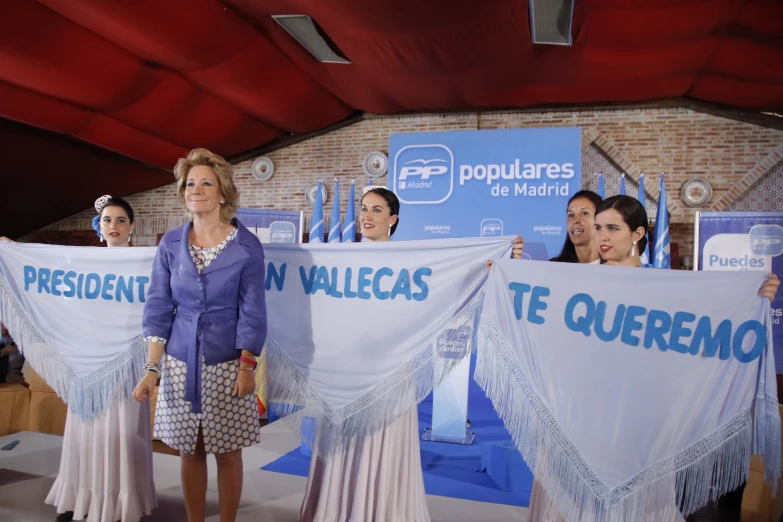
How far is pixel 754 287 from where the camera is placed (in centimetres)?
190

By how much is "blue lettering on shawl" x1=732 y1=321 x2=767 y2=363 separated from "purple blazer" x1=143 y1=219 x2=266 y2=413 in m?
1.63

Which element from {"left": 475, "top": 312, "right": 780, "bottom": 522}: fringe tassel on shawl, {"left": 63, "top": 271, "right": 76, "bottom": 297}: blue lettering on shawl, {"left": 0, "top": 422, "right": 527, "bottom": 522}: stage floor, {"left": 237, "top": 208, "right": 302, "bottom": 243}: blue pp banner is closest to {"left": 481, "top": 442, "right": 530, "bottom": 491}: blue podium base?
{"left": 0, "top": 422, "right": 527, "bottom": 522}: stage floor

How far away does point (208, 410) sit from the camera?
209 cm

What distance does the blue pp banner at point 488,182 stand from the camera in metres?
5.89

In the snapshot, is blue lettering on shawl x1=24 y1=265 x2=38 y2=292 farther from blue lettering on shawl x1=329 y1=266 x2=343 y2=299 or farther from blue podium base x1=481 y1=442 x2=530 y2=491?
blue podium base x1=481 y1=442 x2=530 y2=491

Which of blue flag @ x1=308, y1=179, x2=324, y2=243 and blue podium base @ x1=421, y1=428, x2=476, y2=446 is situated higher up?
blue flag @ x1=308, y1=179, x2=324, y2=243

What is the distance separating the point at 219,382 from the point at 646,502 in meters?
1.53

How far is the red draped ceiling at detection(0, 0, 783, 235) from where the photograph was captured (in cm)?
466

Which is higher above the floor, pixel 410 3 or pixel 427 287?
pixel 410 3

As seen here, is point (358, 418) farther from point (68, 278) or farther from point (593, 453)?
point (68, 278)

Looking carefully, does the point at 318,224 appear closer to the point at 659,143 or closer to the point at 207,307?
the point at 659,143

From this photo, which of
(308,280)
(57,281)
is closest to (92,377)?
(57,281)

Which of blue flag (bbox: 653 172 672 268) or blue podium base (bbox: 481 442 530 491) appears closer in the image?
blue podium base (bbox: 481 442 530 491)

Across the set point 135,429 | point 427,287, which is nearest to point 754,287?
point 427,287
